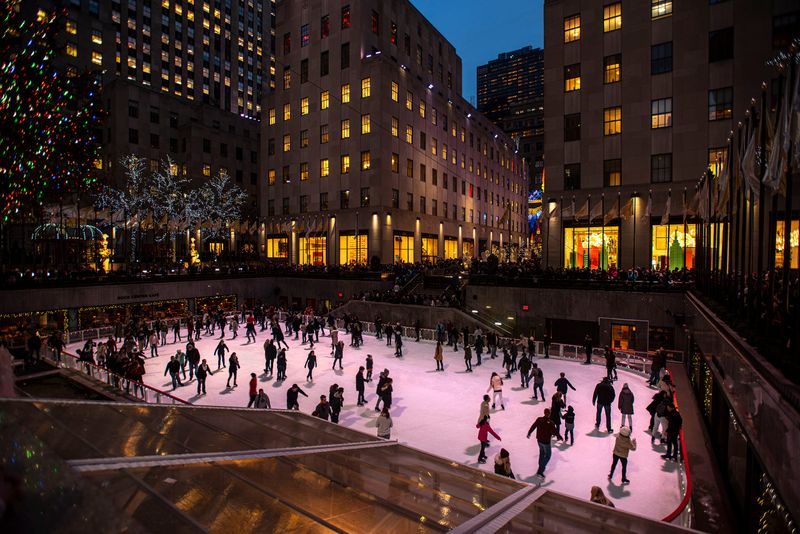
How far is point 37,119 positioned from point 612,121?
34.5 metres

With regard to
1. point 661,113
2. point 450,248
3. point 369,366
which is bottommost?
point 369,366

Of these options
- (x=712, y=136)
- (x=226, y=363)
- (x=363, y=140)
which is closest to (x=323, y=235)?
(x=363, y=140)

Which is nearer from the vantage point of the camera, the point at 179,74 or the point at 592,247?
the point at 592,247

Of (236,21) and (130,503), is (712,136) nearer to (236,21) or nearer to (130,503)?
(130,503)

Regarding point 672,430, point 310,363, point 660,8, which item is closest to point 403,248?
point 660,8

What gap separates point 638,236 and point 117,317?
1527 inches

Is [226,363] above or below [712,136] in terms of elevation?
below

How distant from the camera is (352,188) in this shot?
156ft

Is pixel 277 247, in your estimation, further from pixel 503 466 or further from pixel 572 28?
pixel 503 466

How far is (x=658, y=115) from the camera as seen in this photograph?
3275 cm

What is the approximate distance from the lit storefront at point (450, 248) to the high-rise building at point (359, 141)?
0.49 ft

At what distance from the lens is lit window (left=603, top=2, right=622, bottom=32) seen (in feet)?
111

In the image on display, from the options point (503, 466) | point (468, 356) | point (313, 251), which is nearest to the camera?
point (503, 466)

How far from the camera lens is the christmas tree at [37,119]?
1373cm
